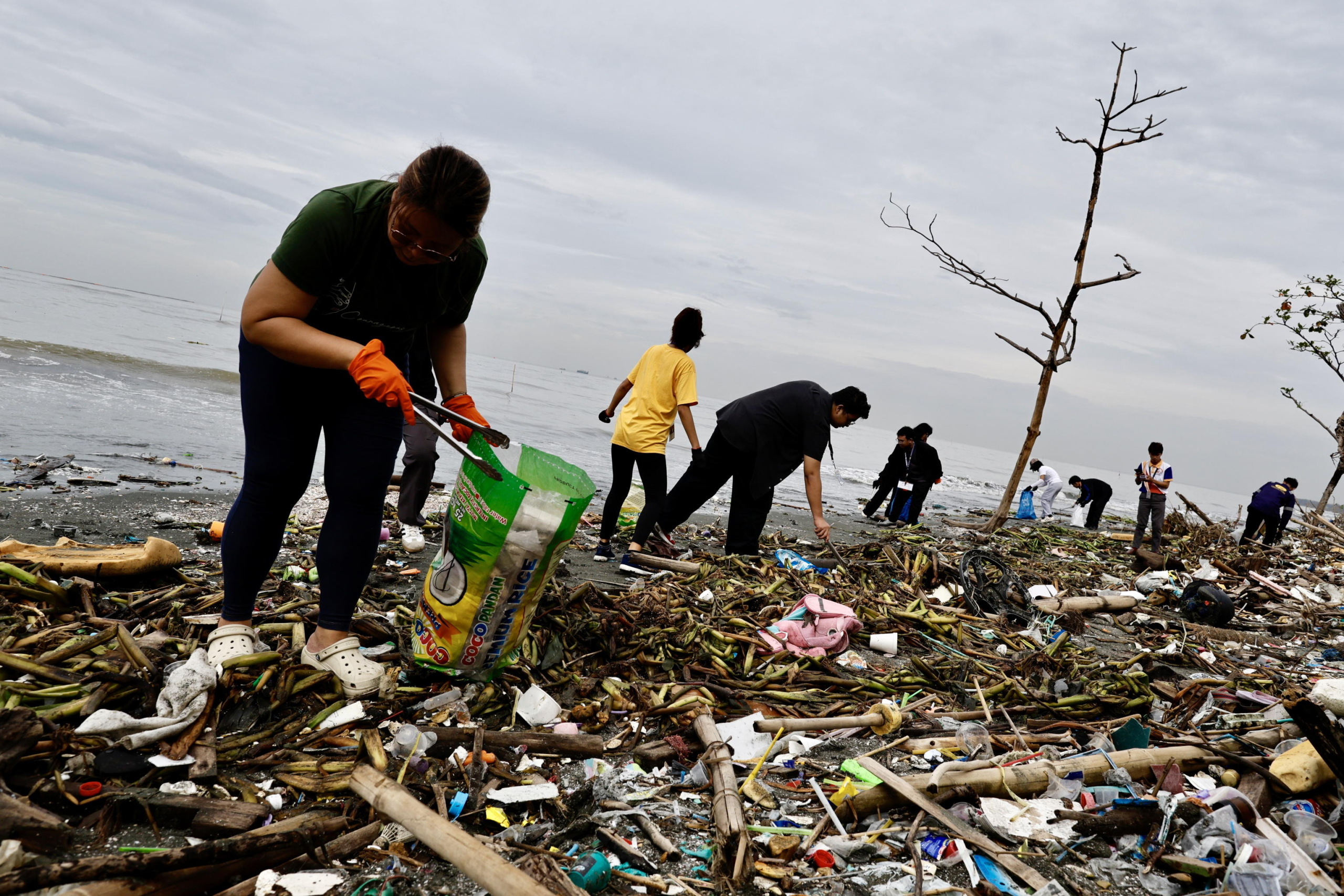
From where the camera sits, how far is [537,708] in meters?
2.84

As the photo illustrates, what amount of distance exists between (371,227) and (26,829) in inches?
71.8

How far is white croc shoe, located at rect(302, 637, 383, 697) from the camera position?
107 inches

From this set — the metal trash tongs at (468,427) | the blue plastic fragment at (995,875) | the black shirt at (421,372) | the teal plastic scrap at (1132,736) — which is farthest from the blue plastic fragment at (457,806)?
the black shirt at (421,372)

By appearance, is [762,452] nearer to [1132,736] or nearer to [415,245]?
[1132,736]

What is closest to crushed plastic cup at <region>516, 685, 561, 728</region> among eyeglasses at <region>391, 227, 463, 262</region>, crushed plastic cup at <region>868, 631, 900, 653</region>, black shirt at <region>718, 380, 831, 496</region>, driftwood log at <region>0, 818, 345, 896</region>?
driftwood log at <region>0, 818, 345, 896</region>

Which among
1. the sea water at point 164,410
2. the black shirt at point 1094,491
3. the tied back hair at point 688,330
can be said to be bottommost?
the sea water at point 164,410

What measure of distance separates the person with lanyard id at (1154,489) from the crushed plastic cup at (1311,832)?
31.7 ft

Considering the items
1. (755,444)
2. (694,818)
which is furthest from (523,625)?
(755,444)

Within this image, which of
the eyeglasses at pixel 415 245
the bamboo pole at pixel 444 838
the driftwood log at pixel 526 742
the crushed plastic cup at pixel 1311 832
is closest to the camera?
the bamboo pole at pixel 444 838

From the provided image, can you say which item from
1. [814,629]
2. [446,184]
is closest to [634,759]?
[814,629]

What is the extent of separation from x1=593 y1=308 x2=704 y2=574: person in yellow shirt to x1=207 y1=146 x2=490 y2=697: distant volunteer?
10.5ft

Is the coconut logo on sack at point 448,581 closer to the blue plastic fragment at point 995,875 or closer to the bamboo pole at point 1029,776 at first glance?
the bamboo pole at point 1029,776

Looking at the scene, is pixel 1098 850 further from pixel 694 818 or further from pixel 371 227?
pixel 371 227

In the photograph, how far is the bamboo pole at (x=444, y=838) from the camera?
5.32 feet
